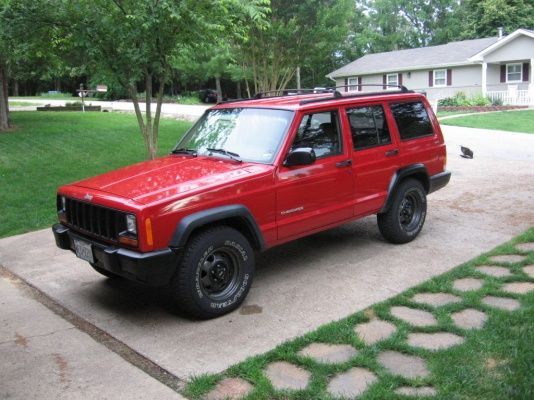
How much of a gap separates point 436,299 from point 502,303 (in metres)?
0.53

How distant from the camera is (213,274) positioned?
4.76m

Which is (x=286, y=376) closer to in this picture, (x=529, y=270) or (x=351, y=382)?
(x=351, y=382)

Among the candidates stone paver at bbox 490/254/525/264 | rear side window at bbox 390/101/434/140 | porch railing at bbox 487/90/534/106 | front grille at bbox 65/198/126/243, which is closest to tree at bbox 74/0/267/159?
rear side window at bbox 390/101/434/140

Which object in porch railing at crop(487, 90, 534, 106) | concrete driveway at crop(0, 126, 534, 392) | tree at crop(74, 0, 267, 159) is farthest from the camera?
porch railing at crop(487, 90, 534, 106)

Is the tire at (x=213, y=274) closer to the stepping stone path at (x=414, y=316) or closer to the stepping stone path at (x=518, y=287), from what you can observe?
the stepping stone path at (x=414, y=316)

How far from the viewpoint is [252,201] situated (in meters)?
4.93

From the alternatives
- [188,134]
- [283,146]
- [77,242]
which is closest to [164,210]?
[77,242]

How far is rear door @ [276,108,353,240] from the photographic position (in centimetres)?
523

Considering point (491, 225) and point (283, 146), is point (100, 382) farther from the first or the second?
point (491, 225)

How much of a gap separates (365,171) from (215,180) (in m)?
1.92

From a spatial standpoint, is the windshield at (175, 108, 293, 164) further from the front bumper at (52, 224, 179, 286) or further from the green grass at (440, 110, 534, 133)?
the green grass at (440, 110, 534, 133)

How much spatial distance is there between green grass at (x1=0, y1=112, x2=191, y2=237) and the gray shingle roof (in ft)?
74.8

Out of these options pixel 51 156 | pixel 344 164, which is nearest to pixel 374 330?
pixel 344 164

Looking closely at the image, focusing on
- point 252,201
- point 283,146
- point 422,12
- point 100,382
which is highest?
point 422,12
